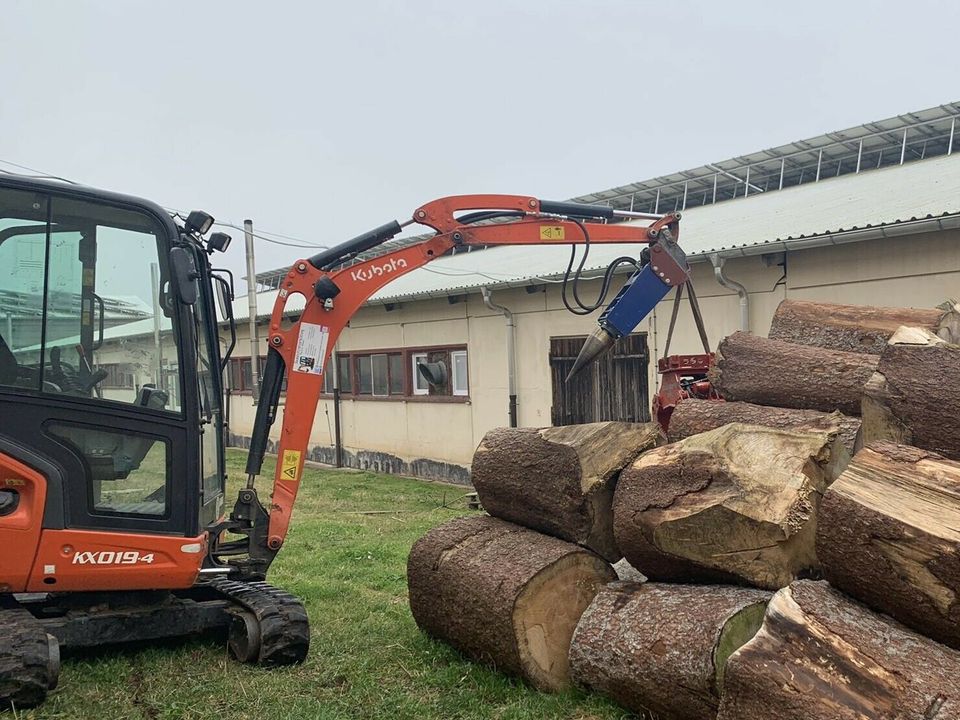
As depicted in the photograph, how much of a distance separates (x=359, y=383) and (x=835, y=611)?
13872mm

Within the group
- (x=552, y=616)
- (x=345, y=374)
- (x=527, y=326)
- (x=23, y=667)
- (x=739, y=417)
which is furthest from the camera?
(x=345, y=374)

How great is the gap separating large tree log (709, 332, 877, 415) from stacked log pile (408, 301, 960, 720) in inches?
0.5

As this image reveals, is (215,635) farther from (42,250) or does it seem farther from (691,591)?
(691,591)

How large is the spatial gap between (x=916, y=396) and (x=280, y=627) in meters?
3.66

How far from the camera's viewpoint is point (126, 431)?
4.77 meters

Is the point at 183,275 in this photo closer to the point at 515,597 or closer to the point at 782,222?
the point at 515,597

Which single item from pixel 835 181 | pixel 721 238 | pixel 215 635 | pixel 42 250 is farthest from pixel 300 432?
pixel 835 181

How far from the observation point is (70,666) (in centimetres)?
502

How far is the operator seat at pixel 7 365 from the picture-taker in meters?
4.54

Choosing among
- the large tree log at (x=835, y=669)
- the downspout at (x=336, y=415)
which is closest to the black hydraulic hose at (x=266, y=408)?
the large tree log at (x=835, y=669)

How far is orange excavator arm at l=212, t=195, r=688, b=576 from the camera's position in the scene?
5500 millimetres

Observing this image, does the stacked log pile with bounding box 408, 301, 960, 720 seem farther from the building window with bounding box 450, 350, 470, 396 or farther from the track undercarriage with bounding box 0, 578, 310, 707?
the building window with bounding box 450, 350, 470, 396

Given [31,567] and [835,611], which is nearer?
[835,611]

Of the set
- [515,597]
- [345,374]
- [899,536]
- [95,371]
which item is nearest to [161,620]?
[95,371]
